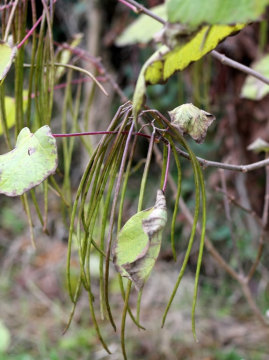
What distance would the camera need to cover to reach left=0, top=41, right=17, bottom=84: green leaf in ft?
1.66

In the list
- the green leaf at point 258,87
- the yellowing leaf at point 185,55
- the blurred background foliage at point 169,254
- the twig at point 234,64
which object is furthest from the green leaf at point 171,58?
the blurred background foliage at point 169,254

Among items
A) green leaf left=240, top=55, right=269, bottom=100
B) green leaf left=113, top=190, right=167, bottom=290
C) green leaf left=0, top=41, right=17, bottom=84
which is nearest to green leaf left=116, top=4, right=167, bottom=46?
green leaf left=240, top=55, right=269, bottom=100

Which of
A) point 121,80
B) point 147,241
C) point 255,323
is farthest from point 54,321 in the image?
point 147,241

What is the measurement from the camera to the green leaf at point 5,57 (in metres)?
0.51

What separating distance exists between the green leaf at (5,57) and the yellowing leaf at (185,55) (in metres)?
0.17

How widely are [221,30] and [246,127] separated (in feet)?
5.37

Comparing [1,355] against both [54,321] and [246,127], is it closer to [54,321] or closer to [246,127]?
[54,321]

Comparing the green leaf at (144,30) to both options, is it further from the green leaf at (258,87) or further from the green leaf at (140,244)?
the green leaf at (140,244)

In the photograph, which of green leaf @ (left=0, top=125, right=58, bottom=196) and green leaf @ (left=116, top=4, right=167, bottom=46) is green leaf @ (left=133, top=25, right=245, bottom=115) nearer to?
green leaf @ (left=0, top=125, right=58, bottom=196)

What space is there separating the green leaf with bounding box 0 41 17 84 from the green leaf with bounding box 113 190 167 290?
21 centimetres

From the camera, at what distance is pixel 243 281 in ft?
3.77

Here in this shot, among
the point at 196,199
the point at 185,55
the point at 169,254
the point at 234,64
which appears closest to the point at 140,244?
the point at 196,199

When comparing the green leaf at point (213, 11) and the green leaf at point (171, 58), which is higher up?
the green leaf at point (213, 11)

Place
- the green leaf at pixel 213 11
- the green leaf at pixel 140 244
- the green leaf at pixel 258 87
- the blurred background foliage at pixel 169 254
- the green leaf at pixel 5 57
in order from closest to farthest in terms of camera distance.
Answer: the green leaf at pixel 213 11
the green leaf at pixel 140 244
the green leaf at pixel 5 57
the green leaf at pixel 258 87
the blurred background foliage at pixel 169 254
